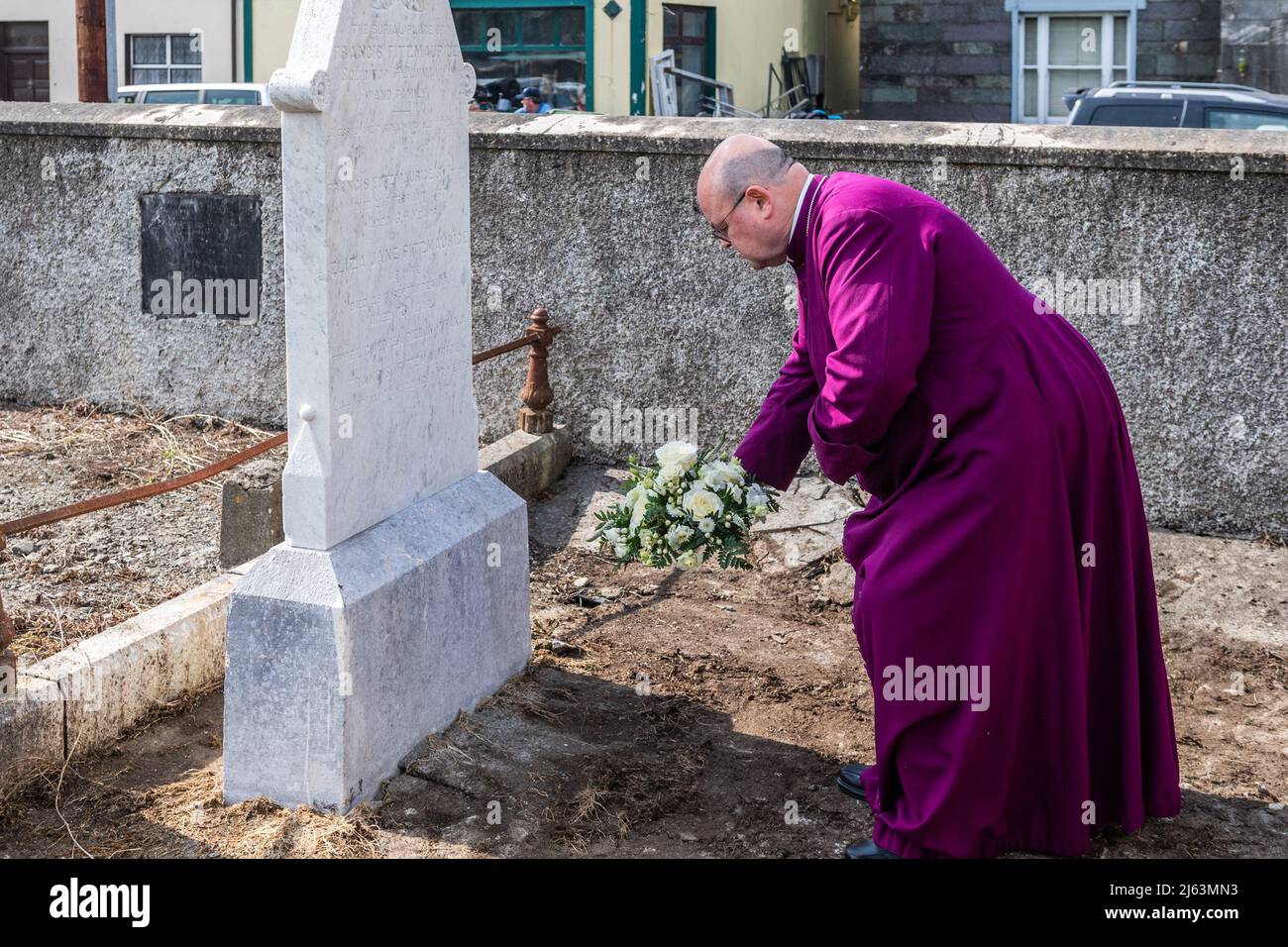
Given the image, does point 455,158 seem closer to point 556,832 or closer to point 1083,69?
point 556,832

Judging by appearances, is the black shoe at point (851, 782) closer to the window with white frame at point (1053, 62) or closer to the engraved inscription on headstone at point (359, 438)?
the engraved inscription on headstone at point (359, 438)

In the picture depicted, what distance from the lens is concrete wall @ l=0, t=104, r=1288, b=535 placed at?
5980 mm

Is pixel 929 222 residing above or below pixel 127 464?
above

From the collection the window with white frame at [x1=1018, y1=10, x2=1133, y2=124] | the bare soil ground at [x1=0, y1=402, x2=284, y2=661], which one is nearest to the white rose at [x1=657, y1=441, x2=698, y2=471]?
the bare soil ground at [x1=0, y1=402, x2=284, y2=661]

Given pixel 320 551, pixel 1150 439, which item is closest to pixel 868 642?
pixel 320 551

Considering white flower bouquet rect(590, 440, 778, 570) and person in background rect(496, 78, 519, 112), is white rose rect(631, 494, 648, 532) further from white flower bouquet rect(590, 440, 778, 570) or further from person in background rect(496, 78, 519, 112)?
person in background rect(496, 78, 519, 112)

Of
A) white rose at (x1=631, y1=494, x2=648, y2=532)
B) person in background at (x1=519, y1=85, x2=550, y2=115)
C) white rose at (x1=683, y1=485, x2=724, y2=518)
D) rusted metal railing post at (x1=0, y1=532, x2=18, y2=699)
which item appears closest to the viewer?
rusted metal railing post at (x1=0, y1=532, x2=18, y2=699)

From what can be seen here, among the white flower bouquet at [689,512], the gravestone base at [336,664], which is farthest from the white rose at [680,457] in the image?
the gravestone base at [336,664]

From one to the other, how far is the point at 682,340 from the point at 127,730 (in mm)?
3298

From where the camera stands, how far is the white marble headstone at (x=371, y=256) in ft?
12.4

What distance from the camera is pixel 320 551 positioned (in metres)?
3.92

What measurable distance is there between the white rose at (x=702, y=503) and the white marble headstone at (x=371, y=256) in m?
0.89

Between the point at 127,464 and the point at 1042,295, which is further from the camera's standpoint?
the point at 127,464

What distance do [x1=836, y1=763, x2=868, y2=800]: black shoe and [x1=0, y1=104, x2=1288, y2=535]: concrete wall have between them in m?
2.62
